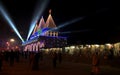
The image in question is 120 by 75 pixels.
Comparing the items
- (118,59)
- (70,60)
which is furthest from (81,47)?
(118,59)

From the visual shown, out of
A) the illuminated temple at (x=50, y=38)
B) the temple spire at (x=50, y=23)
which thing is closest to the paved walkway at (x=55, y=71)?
the illuminated temple at (x=50, y=38)

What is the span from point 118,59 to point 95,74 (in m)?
11.1

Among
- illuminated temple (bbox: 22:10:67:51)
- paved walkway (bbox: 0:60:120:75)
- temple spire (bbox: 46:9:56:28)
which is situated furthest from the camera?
temple spire (bbox: 46:9:56:28)

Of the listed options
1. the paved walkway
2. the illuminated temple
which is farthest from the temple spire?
the paved walkway

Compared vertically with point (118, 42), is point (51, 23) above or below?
above

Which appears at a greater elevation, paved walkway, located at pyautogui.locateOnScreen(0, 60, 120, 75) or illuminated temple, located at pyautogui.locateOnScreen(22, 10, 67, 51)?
illuminated temple, located at pyautogui.locateOnScreen(22, 10, 67, 51)

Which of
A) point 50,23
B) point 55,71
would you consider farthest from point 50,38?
point 55,71

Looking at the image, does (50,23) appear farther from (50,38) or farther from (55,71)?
(55,71)

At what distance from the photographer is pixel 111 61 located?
29141mm

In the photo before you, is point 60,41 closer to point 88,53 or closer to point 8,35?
point 8,35

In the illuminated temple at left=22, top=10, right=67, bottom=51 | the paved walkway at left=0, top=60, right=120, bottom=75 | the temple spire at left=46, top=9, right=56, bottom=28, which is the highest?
the temple spire at left=46, top=9, right=56, bottom=28

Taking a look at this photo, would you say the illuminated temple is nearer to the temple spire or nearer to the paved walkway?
the temple spire

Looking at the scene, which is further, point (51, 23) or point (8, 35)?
point (8, 35)

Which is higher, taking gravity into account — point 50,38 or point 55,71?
point 50,38
